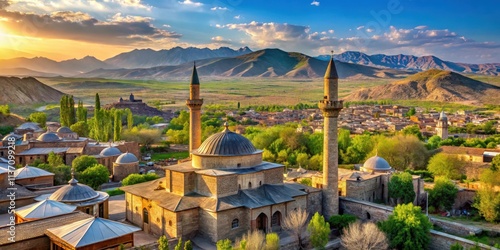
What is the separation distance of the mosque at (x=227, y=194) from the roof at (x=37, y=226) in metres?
3.07

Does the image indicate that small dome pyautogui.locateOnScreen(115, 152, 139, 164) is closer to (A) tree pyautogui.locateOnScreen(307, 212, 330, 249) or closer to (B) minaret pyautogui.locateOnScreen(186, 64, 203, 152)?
(B) minaret pyautogui.locateOnScreen(186, 64, 203, 152)

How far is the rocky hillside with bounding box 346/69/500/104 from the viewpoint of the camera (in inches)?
4569

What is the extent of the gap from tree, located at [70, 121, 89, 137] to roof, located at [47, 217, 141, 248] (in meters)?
31.3

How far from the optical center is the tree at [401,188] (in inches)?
Result: 829

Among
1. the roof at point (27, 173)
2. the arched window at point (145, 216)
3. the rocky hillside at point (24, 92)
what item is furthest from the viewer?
the rocky hillside at point (24, 92)

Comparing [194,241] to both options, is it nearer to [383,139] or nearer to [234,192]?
[234,192]

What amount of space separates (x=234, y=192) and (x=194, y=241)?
234cm

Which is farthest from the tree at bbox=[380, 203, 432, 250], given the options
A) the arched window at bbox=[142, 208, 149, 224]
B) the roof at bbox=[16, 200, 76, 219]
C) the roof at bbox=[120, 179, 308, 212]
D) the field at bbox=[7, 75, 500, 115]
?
the field at bbox=[7, 75, 500, 115]

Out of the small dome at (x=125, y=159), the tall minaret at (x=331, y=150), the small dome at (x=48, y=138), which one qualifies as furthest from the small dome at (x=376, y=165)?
the small dome at (x=48, y=138)

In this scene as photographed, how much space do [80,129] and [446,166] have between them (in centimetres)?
3325

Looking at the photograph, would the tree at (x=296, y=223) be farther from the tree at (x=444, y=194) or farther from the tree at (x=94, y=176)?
the tree at (x=94, y=176)

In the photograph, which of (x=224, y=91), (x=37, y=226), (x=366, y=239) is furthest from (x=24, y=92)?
(x=366, y=239)

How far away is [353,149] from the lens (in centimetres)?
3481

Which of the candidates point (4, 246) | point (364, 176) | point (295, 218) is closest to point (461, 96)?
point (364, 176)
